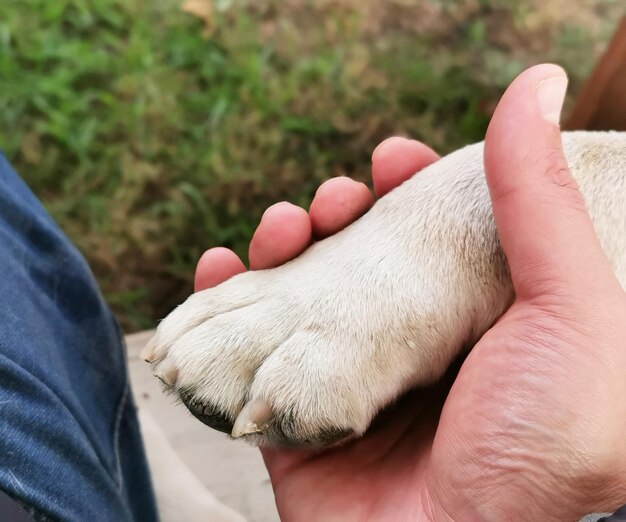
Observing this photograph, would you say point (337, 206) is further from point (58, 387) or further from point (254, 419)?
point (58, 387)

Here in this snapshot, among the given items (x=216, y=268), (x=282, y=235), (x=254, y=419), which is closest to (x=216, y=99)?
(x=216, y=268)

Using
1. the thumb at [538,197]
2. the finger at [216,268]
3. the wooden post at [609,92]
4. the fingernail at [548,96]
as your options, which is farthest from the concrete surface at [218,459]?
the wooden post at [609,92]

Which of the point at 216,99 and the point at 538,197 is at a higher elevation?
the point at 538,197

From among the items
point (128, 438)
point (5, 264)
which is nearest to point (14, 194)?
point (5, 264)

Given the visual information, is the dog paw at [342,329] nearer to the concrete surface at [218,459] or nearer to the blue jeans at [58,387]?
the blue jeans at [58,387]

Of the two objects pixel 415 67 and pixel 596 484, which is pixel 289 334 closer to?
pixel 596 484
